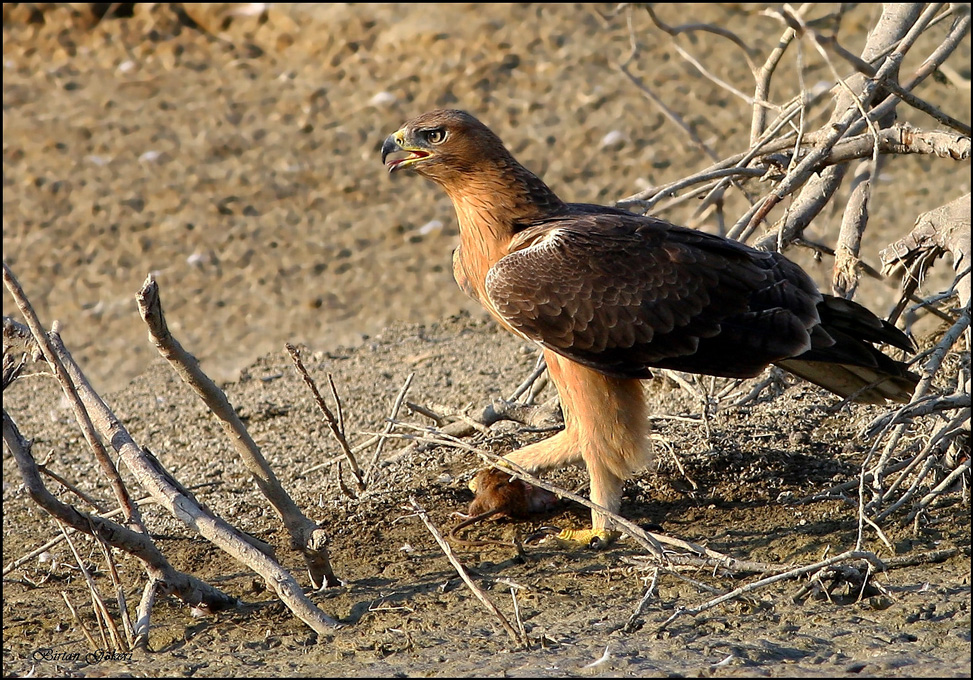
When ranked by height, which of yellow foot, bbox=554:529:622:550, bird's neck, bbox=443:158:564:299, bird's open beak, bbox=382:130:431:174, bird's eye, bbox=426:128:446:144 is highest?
bird's eye, bbox=426:128:446:144

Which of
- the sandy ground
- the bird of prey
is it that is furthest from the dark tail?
the sandy ground

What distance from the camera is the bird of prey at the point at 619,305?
3754mm

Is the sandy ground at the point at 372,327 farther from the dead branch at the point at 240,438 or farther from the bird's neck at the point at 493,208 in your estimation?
the bird's neck at the point at 493,208

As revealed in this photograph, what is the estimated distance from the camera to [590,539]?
4.00 meters

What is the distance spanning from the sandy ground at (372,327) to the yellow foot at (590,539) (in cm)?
8

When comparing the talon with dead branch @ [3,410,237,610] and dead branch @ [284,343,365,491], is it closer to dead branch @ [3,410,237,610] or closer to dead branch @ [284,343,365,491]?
dead branch @ [284,343,365,491]

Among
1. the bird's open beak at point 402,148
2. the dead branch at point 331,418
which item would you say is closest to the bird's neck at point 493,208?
the bird's open beak at point 402,148

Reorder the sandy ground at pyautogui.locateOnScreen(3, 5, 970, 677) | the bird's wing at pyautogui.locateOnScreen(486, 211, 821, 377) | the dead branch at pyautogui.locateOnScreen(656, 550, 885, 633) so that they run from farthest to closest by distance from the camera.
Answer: the bird's wing at pyautogui.locateOnScreen(486, 211, 821, 377) → the sandy ground at pyautogui.locateOnScreen(3, 5, 970, 677) → the dead branch at pyautogui.locateOnScreen(656, 550, 885, 633)

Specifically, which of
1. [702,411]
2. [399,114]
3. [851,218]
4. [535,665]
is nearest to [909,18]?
[851,218]

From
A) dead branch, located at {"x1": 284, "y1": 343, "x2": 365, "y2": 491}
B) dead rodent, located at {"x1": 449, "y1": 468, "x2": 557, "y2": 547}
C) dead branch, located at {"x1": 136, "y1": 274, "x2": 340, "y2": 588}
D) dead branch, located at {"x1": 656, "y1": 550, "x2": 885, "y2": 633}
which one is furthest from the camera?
dead rodent, located at {"x1": 449, "y1": 468, "x2": 557, "y2": 547}

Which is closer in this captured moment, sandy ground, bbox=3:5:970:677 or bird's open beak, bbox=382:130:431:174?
sandy ground, bbox=3:5:970:677

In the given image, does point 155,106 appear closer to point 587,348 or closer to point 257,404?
point 257,404

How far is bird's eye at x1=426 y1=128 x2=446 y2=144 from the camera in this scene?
13.2 ft

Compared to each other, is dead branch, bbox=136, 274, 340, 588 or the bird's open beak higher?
the bird's open beak
